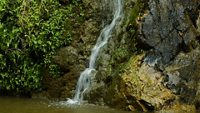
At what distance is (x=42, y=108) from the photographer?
36.7 feet

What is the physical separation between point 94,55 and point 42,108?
269 cm

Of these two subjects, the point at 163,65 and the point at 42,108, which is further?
the point at 163,65

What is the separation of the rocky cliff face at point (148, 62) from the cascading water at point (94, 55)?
0.20 metres

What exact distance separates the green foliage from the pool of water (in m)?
1.12

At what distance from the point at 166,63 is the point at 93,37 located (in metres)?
2.66

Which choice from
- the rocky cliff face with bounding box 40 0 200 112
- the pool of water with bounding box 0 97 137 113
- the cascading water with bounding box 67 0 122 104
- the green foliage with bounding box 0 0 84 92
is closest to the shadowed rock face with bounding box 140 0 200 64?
the rocky cliff face with bounding box 40 0 200 112

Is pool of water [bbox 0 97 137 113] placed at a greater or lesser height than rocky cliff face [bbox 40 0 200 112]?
lesser

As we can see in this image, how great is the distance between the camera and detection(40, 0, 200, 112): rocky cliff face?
1142 cm

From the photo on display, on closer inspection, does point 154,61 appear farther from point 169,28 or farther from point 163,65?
point 169,28

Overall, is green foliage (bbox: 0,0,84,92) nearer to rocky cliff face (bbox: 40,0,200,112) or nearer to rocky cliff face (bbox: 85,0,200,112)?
rocky cliff face (bbox: 40,0,200,112)

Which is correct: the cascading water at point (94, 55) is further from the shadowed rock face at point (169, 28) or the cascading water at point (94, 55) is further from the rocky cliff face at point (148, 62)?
the shadowed rock face at point (169, 28)

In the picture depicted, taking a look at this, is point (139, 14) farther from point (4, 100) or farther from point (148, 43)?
point (4, 100)

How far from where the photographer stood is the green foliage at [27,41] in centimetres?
1322

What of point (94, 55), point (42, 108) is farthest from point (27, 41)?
point (42, 108)
